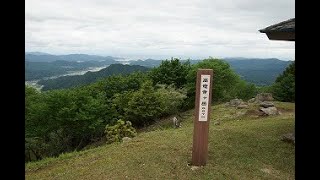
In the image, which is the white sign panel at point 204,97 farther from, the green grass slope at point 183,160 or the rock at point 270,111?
the rock at point 270,111

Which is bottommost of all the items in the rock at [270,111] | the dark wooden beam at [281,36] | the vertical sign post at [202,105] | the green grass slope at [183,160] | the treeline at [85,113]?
the treeline at [85,113]

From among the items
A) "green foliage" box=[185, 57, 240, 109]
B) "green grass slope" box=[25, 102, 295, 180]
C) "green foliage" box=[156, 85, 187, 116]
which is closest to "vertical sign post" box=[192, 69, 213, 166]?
"green grass slope" box=[25, 102, 295, 180]

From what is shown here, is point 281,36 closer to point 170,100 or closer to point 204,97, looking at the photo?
point 204,97

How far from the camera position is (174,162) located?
8.77 metres

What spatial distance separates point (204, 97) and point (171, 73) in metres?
31.9

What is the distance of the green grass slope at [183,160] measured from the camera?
802 centimetres

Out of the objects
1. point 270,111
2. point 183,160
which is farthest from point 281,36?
point 270,111

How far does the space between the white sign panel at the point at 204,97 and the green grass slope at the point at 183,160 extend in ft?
4.00

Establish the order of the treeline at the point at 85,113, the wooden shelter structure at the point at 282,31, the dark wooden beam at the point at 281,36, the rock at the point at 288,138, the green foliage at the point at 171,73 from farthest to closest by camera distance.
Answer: the green foliage at the point at 171,73
the treeline at the point at 85,113
the rock at the point at 288,138
the dark wooden beam at the point at 281,36
the wooden shelter structure at the point at 282,31

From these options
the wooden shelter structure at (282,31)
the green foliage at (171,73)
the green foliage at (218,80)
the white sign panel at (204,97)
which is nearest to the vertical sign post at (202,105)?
the white sign panel at (204,97)

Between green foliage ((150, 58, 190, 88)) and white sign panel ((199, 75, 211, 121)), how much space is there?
30737 mm

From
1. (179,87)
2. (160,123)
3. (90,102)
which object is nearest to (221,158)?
(160,123)

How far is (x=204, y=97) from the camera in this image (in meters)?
8.27
